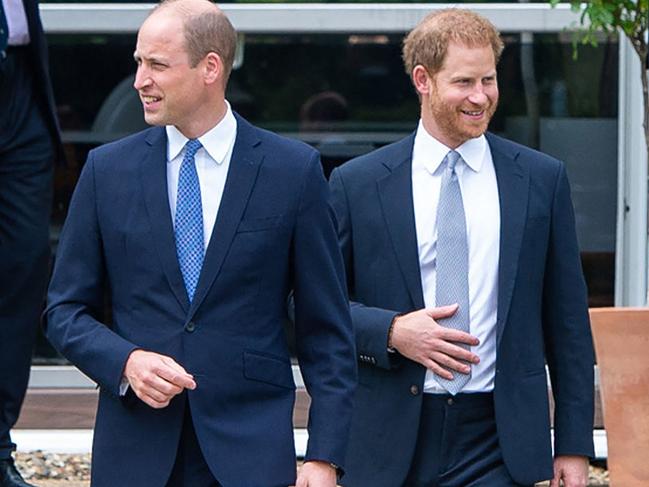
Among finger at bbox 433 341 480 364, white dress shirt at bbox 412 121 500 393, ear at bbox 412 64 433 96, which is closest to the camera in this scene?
finger at bbox 433 341 480 364

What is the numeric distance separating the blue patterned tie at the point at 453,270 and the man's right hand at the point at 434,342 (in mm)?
39

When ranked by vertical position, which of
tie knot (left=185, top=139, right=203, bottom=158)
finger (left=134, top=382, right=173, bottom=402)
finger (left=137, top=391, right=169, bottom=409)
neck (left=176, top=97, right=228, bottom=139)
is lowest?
finger (left=137, top=391, right=169, bottom=409)

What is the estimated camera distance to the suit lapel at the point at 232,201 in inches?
153

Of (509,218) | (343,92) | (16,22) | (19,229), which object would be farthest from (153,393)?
(343,92)

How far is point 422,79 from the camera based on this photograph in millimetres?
4625

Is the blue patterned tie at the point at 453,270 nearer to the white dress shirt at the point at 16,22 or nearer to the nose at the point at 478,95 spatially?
the nose at the point at 478,95

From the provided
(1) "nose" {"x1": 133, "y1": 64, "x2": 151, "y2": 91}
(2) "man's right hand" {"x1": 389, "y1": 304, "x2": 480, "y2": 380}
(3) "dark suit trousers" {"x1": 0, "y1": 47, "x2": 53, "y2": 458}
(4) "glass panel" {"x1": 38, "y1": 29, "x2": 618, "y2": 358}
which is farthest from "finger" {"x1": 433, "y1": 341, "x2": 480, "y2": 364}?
(4) "glass panel" {"x1": 38, "y1": 29, "x2": 618, "y2": 358}

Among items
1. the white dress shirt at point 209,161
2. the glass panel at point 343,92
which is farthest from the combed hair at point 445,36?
→ the glass panel at point 343,92

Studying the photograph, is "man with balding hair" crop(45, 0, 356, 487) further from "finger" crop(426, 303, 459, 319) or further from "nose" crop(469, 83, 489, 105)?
"nose" crop(469, 83, 489, 105)

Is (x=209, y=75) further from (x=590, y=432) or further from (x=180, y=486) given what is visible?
(x=590, y=432)

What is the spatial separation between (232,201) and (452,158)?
2.70 feet

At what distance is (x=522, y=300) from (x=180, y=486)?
3.56 ft

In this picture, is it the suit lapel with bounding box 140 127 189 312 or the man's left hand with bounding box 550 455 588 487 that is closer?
the suit lapel with bounding box 140 127 189 312

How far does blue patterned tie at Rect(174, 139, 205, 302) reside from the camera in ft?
12.9
